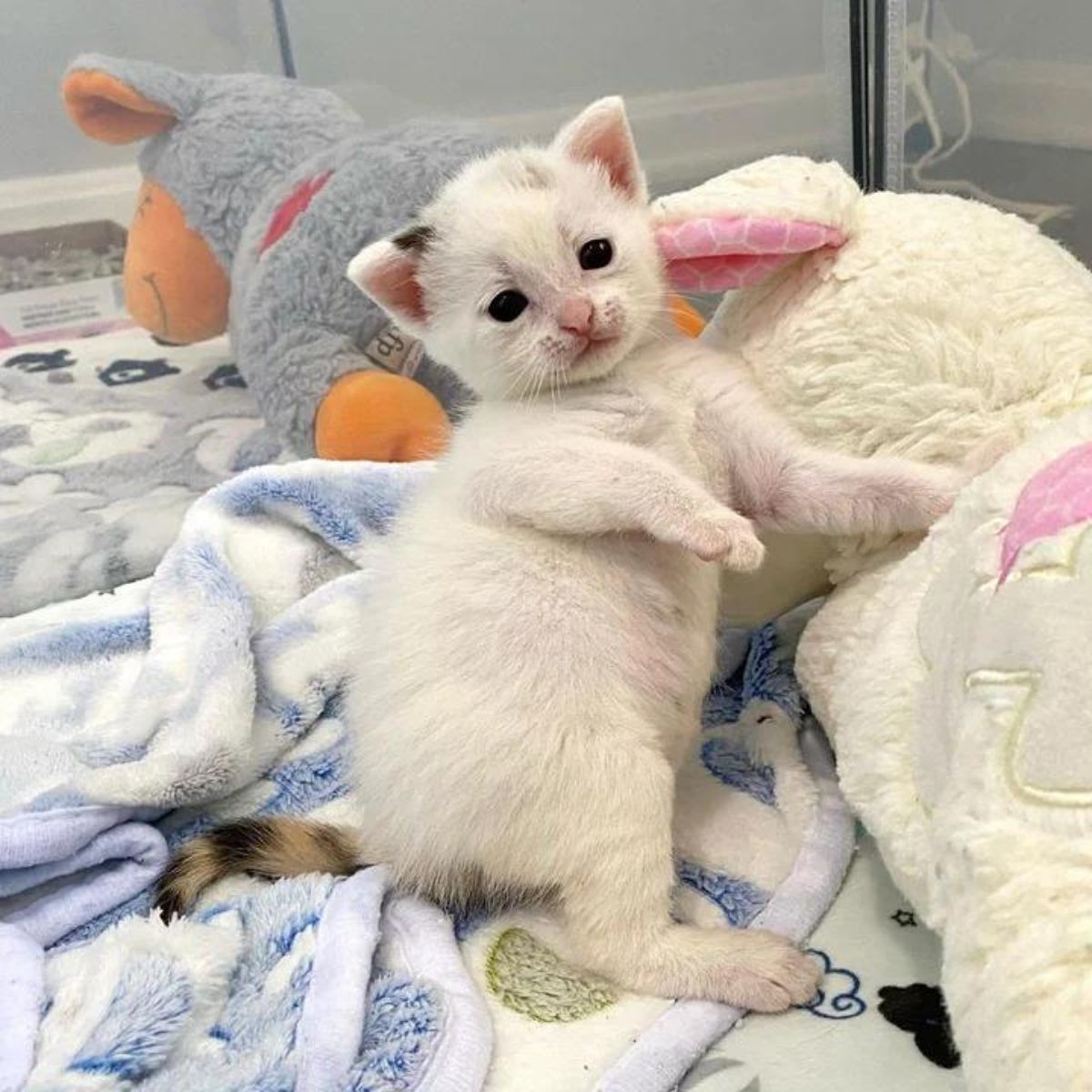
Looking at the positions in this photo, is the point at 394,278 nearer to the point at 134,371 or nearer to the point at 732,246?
the point at 732,246

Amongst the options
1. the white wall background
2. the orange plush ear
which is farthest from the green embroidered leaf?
the orange plush ear

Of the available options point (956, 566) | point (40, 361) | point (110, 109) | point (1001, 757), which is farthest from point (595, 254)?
point (40, 361)

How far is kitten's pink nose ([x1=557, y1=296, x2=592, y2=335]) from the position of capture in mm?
1046

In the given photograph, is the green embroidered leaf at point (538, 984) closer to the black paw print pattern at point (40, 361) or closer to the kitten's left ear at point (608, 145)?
the kitten's left ear at point (608, 145)

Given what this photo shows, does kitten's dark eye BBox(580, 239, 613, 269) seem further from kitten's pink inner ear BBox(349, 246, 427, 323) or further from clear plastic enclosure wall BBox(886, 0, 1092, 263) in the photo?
clear plastic enclosure wall BBox(886, 0, 1092, 263)

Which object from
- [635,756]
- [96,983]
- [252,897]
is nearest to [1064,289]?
[635,756]

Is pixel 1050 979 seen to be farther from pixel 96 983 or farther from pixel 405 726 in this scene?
pixel 96 983

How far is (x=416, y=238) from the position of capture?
3.70 feet

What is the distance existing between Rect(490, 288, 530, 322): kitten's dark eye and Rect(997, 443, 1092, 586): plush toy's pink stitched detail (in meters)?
0.46

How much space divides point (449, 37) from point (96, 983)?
66.8 inches

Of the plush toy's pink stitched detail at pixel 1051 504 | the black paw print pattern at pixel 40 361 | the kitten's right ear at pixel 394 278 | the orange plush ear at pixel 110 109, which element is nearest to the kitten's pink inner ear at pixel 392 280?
the kitten's right ear at pixel 394 278

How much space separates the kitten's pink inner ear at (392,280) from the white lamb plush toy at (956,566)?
0.24 meters

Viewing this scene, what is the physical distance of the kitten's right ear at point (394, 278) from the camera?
3.70ft

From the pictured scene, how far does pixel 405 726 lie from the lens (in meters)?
0.99
